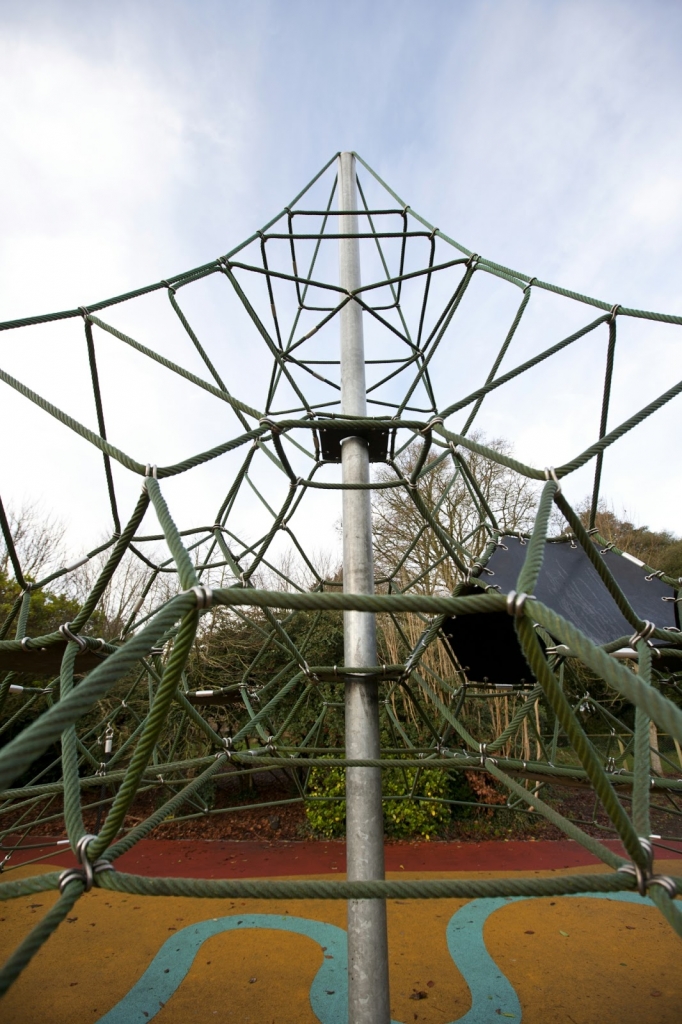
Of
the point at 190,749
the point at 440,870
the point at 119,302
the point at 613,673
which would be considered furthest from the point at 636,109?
the point at 190,749

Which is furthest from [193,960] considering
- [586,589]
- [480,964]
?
[586,589]

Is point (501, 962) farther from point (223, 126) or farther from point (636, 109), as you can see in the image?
point (223, 126)

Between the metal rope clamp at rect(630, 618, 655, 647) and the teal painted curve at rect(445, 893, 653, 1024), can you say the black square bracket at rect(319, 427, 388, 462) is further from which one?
the teal painted curve at rect(445, 893, 653, 1024)

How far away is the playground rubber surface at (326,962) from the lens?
350cm

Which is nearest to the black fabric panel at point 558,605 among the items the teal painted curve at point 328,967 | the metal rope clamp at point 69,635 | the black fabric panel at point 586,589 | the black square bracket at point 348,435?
the black fabric panel at point 586,589

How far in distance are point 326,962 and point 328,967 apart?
73 millimetres

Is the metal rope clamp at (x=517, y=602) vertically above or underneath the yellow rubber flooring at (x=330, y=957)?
above

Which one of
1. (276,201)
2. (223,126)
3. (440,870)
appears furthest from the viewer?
(440,870)

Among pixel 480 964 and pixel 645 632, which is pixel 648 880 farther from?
pixel 480 964

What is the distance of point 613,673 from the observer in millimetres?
956

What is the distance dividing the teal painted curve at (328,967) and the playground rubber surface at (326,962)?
0.04 ft

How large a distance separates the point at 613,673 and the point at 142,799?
9.81m

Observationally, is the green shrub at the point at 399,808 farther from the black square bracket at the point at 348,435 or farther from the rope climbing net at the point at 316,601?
the black square bracket at the point at 348,435

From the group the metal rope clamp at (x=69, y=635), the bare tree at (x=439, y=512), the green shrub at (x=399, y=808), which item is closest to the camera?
the metal rope clamp at (x=69, y=635)
